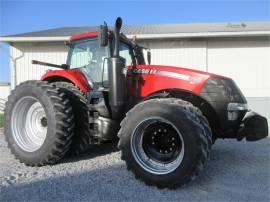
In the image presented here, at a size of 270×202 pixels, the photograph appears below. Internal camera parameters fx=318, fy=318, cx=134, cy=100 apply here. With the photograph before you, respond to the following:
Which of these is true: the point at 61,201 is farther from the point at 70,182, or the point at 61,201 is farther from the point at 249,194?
the point at 249,194

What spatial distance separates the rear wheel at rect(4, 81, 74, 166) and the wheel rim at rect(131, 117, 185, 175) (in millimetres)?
1091

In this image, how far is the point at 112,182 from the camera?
3947 millimetres

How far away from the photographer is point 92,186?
378 centimetres

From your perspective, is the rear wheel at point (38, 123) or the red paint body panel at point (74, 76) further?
the red paint body panel at point (74, 76)

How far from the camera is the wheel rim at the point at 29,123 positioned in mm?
5012

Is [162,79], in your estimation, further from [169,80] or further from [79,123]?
[79,123]

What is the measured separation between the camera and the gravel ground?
3.49 m

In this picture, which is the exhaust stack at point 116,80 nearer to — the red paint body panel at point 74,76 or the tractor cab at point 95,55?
the tractor cab at point 95,55

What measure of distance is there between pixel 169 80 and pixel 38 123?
228 centimetres

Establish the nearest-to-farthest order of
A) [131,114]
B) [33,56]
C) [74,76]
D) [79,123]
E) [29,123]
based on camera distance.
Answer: [131,114], [79,123], [29,123], [74,76], [33,56]

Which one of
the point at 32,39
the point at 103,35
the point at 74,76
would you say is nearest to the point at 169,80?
the point at 103,35

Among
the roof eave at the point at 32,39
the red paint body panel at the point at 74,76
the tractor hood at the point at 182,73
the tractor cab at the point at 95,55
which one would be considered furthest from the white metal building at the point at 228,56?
the tractor hood at the point at 182,73

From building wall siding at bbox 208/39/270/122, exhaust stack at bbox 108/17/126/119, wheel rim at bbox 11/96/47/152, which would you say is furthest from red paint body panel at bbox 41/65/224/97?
building wall siding at bbox 208/39/270/122

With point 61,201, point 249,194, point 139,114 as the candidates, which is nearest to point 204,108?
point 139,114
